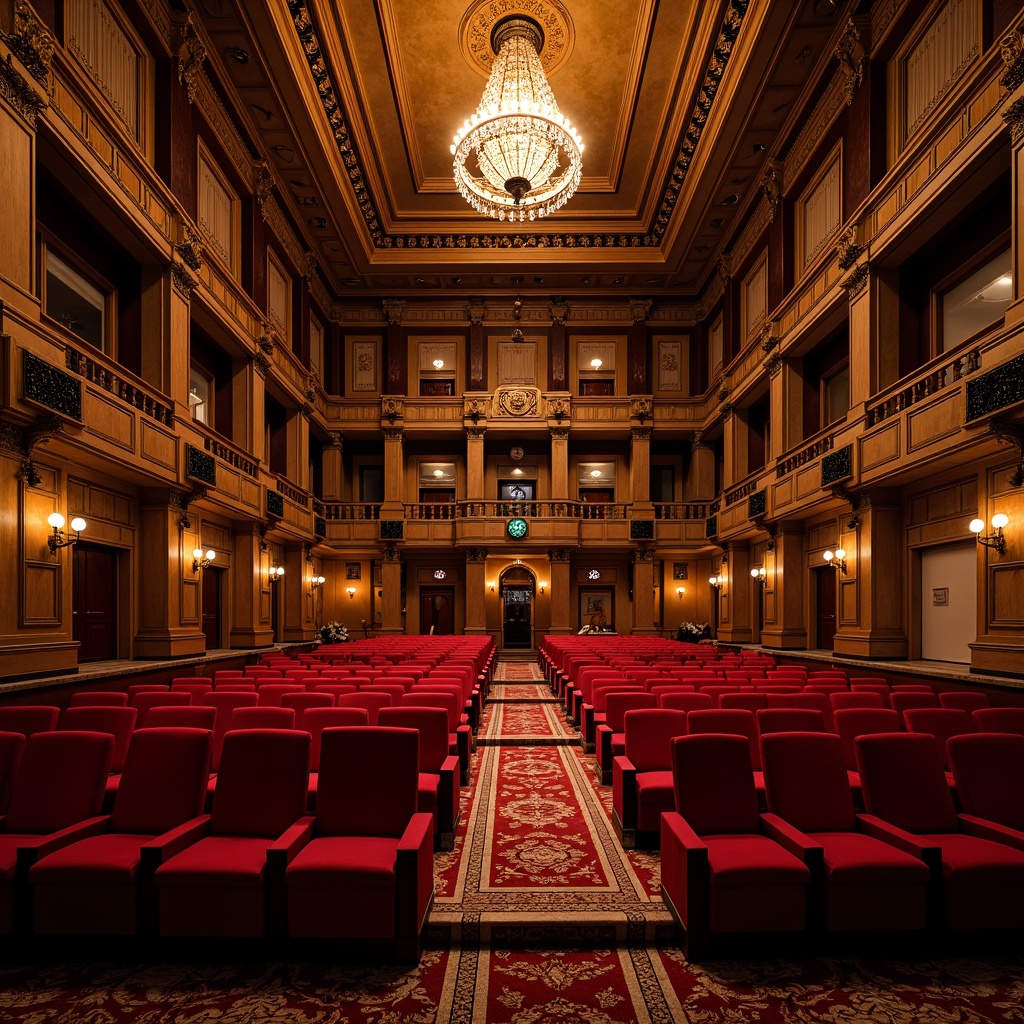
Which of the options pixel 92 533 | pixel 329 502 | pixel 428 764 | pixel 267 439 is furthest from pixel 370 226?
pixel 428 764

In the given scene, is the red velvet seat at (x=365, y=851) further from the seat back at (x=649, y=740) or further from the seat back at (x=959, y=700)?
the seat back at (x=959, y=700)

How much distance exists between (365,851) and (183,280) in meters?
9.76

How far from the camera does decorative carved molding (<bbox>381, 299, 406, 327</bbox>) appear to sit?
68.5ft

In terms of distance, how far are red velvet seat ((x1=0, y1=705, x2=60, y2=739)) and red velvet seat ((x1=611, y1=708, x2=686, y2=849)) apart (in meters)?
3.55

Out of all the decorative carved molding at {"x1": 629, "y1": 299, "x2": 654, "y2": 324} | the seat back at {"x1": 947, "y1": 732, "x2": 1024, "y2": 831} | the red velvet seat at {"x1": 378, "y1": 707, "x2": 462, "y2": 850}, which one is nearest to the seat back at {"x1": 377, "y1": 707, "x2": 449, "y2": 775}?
the red velvet seat at {"x1": 378, "y1": 707, "x2": 462, "y2": 850}

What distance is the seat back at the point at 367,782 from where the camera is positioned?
3.41 m

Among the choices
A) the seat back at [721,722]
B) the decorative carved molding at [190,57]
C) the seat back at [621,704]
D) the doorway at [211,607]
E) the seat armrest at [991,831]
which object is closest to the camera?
the seat armrest at [991,831]

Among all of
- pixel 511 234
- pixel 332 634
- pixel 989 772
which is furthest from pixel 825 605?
pixel 511 234

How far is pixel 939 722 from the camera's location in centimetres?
453

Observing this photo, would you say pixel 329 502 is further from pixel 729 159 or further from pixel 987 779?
pixel 987 779

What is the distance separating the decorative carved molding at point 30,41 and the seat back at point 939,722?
9.34 meters

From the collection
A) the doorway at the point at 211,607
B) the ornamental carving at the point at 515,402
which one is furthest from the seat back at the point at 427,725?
the ornamental carving at the point at 515,402

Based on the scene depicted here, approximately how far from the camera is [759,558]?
16.3 m

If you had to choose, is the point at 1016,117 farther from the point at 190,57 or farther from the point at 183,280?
the point at 190,57
